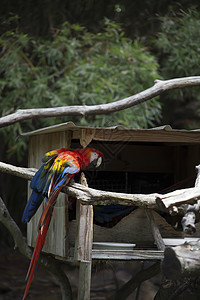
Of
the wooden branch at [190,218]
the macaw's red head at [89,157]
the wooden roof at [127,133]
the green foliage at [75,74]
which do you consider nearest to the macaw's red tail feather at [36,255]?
the macaw's red head at [89,157]

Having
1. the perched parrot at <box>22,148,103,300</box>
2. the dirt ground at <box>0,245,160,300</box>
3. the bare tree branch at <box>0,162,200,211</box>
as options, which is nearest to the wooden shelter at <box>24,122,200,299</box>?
the perched parrot at <box>22,148,103,300</box>

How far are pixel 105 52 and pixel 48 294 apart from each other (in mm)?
3560

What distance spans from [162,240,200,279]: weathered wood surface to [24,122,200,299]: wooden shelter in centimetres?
80

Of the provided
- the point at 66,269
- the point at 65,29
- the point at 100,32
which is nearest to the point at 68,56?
the point at 65,29

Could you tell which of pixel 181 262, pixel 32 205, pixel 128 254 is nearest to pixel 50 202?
pixel 32 205

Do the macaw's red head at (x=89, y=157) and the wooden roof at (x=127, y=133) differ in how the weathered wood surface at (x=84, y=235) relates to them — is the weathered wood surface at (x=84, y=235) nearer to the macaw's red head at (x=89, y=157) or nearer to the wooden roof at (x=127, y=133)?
the macaw's red head at (x=89, y=157)

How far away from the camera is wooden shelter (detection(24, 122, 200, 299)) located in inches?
127

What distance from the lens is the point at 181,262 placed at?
7.75 feet

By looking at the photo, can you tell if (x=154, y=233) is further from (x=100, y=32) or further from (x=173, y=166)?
(x=100, y=32)

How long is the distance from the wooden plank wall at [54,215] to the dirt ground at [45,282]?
10.7 feet

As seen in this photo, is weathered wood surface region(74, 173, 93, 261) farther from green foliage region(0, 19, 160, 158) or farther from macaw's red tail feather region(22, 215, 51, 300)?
green foliage region(0, 19, 160, 158)

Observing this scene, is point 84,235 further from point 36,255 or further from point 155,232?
point 155,232

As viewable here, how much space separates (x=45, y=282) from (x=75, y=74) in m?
3.37

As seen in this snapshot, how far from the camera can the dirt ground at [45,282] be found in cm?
720
